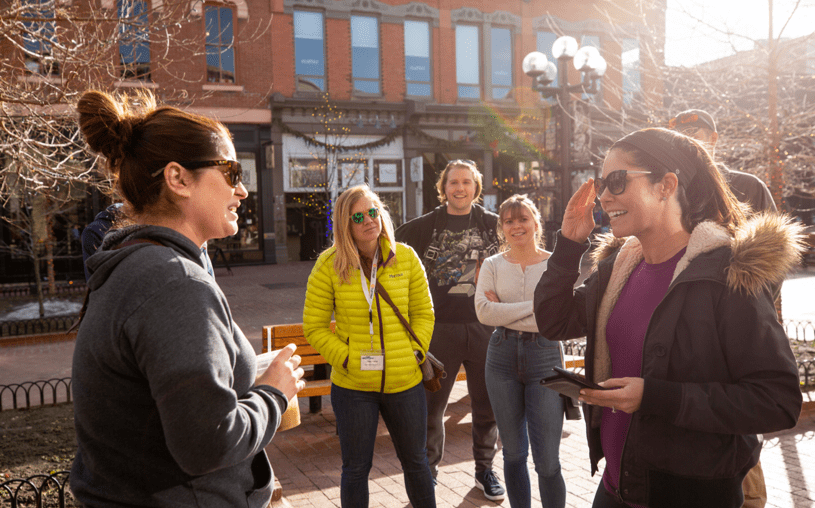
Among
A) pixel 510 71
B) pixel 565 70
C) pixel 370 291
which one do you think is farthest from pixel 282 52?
pixel 370 291

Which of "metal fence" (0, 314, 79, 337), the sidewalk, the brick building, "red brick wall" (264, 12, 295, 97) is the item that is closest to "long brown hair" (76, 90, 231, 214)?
the sidewalk

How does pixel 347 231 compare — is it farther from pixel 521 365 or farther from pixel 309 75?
pixel 309 75

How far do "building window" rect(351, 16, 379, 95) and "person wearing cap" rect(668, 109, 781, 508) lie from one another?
19.5 meters

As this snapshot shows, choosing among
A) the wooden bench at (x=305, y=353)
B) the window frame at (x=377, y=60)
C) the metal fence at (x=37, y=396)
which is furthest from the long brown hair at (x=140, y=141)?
the window frame at (x=377, y=60)

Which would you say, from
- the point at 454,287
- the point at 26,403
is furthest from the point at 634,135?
the point at 26,403

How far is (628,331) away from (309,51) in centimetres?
2161

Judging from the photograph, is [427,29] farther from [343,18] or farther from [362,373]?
[362,373]

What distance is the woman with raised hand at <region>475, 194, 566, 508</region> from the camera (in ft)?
11.4

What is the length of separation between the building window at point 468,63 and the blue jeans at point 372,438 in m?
21.8

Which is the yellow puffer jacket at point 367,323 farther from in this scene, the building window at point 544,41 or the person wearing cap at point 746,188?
the building window at point 544,41

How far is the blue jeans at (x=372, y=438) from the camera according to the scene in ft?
10.8

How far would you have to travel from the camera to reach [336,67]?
2217 centimetres

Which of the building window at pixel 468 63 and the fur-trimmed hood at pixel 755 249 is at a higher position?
the building window at pixel 468 63

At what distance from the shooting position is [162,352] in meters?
1.35
